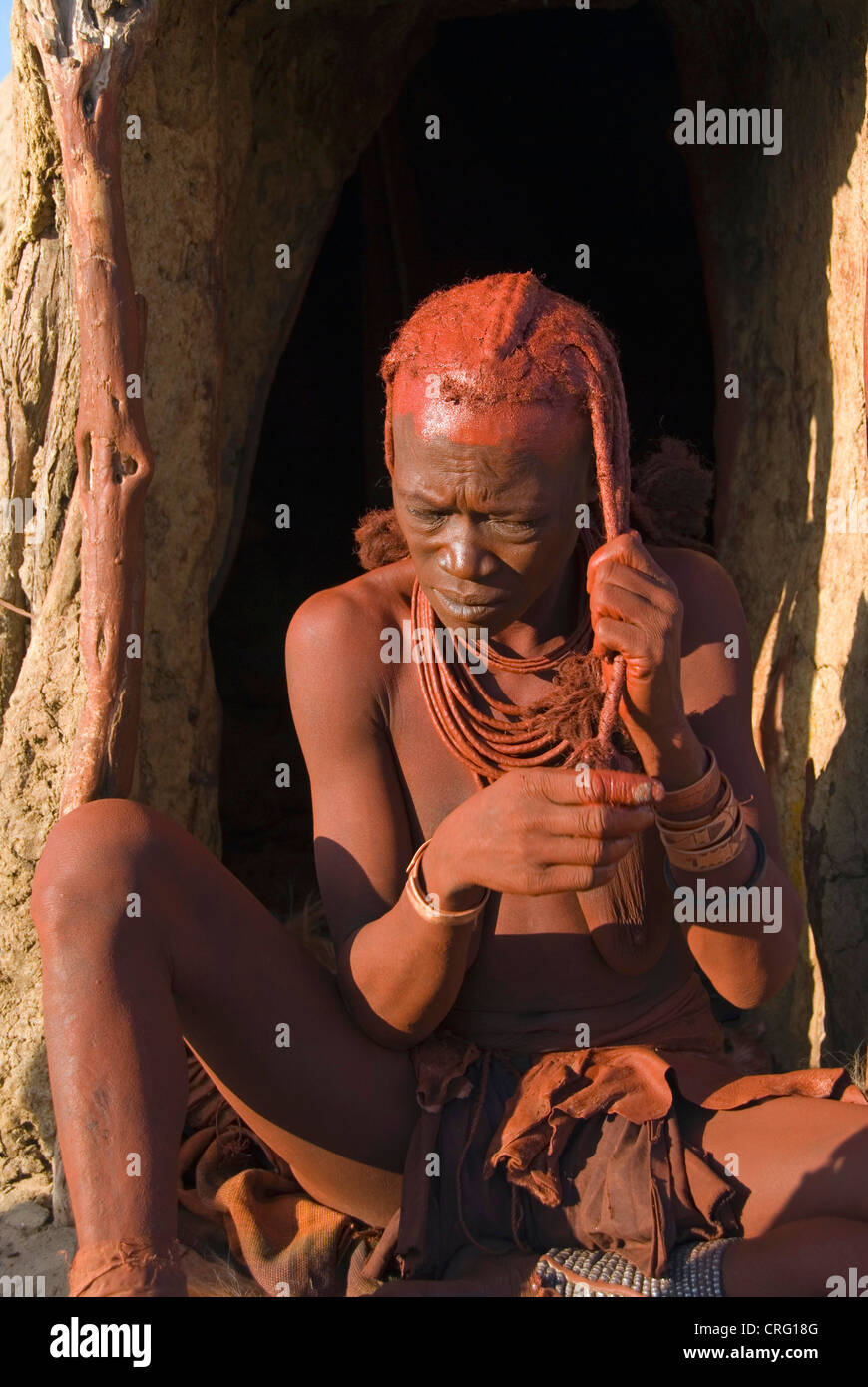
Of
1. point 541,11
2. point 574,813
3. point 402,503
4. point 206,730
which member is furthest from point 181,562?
point 541,11

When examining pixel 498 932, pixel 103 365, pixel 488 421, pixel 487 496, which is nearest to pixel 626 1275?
pixel 498 932

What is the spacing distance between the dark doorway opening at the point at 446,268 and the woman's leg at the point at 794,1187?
2.35 meters

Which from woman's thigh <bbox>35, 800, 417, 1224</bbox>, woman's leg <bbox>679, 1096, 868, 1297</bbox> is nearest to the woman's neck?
woman's thigh <bbox>35, 800, 417, 1224</bbox>

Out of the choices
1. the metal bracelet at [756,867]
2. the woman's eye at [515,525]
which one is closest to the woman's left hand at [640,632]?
the woman's eye at [515,525]

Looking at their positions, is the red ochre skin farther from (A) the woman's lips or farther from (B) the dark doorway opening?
(B) the dark doorway opening

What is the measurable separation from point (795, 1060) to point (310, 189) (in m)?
2.34

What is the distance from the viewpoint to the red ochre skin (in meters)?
2.00

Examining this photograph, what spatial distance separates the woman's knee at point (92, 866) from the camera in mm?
2051

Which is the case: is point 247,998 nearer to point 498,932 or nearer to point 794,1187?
point 498,932

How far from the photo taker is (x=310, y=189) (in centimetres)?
362

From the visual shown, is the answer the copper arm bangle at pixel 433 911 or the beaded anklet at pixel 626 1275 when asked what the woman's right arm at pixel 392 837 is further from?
the beaded anklet at pixel 626 1275

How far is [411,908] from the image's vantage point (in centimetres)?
216

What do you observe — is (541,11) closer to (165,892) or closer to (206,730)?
(206,730)

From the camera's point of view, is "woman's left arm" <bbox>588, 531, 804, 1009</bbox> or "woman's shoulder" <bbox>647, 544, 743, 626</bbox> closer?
"woman's left arm" <bbox>588, 531, 804, 1009</bbox>
